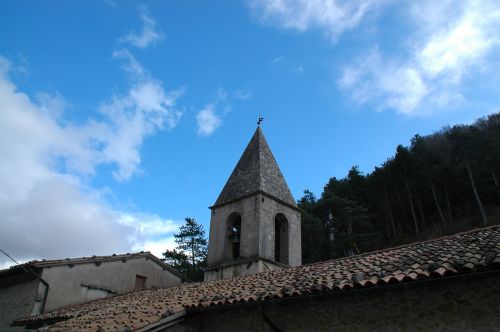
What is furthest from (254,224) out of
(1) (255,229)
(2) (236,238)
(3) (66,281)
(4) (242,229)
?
(3) (66,281)

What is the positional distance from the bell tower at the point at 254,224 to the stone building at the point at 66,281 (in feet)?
14.6

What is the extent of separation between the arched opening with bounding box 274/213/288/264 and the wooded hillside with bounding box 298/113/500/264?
18434 millimetres

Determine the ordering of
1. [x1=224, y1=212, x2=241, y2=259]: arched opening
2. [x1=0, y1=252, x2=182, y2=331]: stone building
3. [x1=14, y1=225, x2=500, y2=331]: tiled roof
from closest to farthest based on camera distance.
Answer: [x1=14, y1=225, x2=500, y2=331]: tiled roof
[x1=0, y1=252, x2=182, y2=331]: stone building
[x1=224, y1=212, x2=241, y2=259]: arched opening

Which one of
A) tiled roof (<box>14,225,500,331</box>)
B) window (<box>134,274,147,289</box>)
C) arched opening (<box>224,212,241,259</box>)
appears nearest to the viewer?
tiled roof (<box>14,225,500,331</box>)

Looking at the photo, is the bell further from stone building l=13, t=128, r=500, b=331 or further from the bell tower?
stone building l=13, t=128, r=500, b=331

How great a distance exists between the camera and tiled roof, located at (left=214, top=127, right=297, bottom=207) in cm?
1677

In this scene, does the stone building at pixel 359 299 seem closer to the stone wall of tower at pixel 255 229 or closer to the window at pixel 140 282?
the stone wall of tower at pixel 255 229

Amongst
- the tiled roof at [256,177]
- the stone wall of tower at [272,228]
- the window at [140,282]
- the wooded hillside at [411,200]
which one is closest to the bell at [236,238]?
the tiled roof at [256,177]

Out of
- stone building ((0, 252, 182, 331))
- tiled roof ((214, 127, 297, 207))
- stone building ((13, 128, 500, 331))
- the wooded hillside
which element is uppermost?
the wooded hillside

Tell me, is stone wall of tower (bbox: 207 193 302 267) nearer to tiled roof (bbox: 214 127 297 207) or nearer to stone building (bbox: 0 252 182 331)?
tiled roof (bbox: 214 127 297 207)

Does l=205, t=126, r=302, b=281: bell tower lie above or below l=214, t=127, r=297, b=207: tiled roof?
below

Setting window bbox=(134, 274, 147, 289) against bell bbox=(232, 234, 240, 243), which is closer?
bell bbox=(232, 234, 240, 243)

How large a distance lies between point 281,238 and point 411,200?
28986mm

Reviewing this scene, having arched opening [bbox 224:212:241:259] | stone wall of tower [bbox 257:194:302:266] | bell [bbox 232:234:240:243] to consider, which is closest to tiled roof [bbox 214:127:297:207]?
stone wall of tower [bbox 257:194:302:266]
